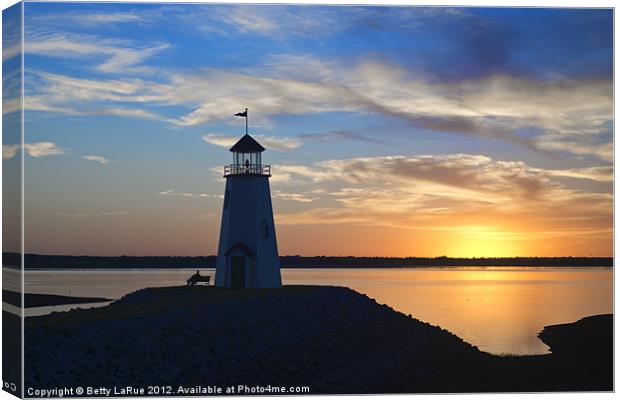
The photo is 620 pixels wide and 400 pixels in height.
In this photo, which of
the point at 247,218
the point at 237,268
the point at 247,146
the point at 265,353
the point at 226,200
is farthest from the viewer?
the point at 237,268

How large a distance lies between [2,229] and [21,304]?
1751 mm

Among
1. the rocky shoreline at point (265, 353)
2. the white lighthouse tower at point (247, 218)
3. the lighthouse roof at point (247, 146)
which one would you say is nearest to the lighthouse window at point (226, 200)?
the white lighthouse tower at point (247, 218)

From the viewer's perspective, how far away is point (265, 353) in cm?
2283

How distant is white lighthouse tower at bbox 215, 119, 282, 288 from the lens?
31.5 metres

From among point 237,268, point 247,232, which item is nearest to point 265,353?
point 247,232

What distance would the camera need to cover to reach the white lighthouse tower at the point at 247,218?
3145cm

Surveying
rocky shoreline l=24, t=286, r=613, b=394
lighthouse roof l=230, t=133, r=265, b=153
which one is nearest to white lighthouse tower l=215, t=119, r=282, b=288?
lighthouse roof l=230, t=133, r=265, b=153

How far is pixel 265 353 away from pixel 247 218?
9.26 metres

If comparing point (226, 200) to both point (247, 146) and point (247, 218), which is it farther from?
point (247, 146)

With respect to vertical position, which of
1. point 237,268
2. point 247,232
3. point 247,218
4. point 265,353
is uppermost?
point 247,218

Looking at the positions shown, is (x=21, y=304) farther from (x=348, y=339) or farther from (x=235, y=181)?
(x=235, y=181)

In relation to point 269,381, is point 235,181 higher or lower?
higher

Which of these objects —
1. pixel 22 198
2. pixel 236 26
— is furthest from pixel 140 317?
pixel 236 26

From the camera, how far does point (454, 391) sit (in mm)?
21922
